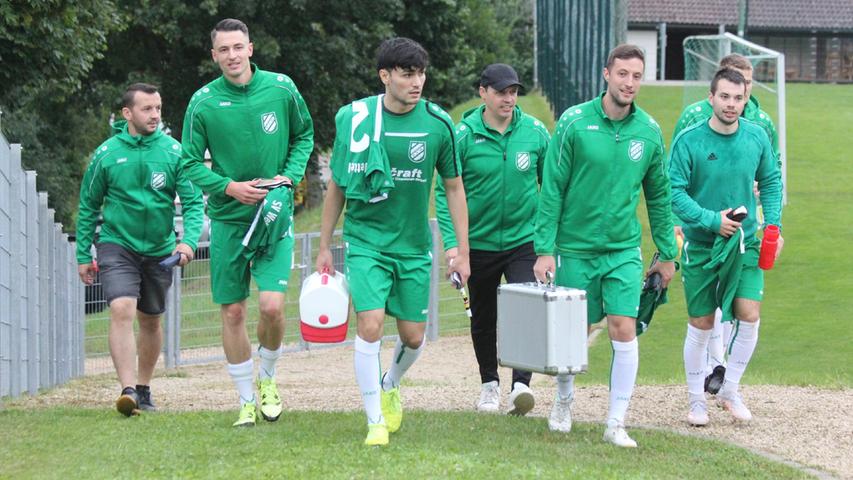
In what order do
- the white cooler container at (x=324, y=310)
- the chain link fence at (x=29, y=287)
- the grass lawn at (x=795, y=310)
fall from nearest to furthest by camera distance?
the white cooler container at (x=324, y=310) → the chain link fence at (x=29, y=287) → the grass lawn at (x=795, y=310)

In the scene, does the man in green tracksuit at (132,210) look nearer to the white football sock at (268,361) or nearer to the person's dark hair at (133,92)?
the person's dark hair at (133,92)

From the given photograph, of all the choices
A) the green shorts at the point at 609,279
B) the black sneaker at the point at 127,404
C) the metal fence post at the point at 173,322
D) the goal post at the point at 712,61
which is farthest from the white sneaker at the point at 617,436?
the goal post at the point at 712,61

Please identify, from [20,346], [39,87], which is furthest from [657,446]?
[39,87]

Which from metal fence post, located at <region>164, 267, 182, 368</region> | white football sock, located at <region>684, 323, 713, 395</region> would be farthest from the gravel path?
metal fence post, located at <region>164, 267, 182, 368</region>

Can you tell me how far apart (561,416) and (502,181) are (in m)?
1.67

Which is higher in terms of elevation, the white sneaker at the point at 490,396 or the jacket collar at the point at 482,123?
the jacket collar at the point at 482,123

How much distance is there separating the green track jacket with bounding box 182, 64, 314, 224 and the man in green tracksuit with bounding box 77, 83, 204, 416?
1114mm

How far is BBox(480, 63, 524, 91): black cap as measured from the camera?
918 centimetres

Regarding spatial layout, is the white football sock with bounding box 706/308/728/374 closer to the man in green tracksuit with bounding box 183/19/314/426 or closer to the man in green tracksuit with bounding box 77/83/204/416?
the man in green tracksuit with bounding box 183/19/314/426

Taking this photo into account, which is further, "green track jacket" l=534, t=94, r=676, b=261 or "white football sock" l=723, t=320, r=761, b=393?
"white football sock" l=723, t=320, r=761, b=393

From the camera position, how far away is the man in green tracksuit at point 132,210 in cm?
964

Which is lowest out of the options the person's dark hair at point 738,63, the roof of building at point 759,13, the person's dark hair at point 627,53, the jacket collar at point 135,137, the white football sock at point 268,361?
the white football sock at point 268,361

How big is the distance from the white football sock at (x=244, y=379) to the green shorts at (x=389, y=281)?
1.21 metres

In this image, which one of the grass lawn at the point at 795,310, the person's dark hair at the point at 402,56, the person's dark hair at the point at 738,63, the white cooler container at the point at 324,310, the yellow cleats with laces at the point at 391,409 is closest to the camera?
the person's dark hair at the point at 402,56
